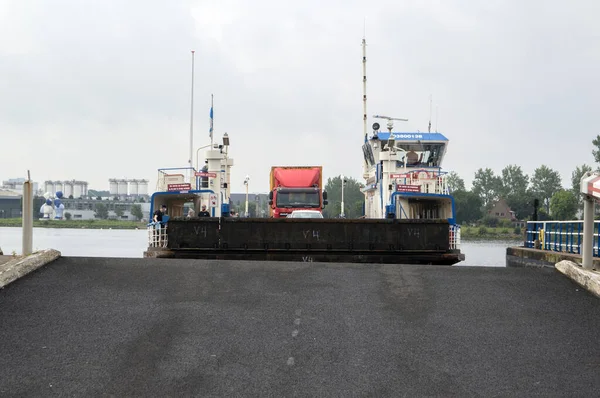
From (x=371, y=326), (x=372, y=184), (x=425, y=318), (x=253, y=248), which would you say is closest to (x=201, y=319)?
(x=371, y=326)

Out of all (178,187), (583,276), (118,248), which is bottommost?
(118,248)

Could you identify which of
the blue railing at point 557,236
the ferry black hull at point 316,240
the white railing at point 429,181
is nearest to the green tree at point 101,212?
the white railing at point 429,181

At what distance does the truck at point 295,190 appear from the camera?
28.2 metres

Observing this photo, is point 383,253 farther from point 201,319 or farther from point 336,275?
point 201,319

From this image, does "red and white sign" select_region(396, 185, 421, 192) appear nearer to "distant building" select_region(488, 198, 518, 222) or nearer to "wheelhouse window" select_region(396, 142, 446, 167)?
"wheelhouse window" select_region(396, 142, 446, 167)

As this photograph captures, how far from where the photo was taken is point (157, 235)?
2044 cm

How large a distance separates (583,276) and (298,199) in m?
19.3

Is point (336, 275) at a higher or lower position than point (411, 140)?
lower

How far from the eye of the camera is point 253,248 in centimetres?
1694

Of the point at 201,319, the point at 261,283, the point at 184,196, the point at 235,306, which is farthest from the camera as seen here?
the point at 184,196

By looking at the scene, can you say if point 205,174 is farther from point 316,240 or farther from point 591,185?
point 591,185

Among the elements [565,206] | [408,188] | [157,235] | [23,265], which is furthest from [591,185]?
[565,206]

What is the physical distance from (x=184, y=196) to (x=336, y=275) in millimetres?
16946

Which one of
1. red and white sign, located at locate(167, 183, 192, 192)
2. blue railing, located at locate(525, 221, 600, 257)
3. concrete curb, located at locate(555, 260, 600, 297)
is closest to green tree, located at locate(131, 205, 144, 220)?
red and white sign, located at locate(167, 183, 192, 192)
